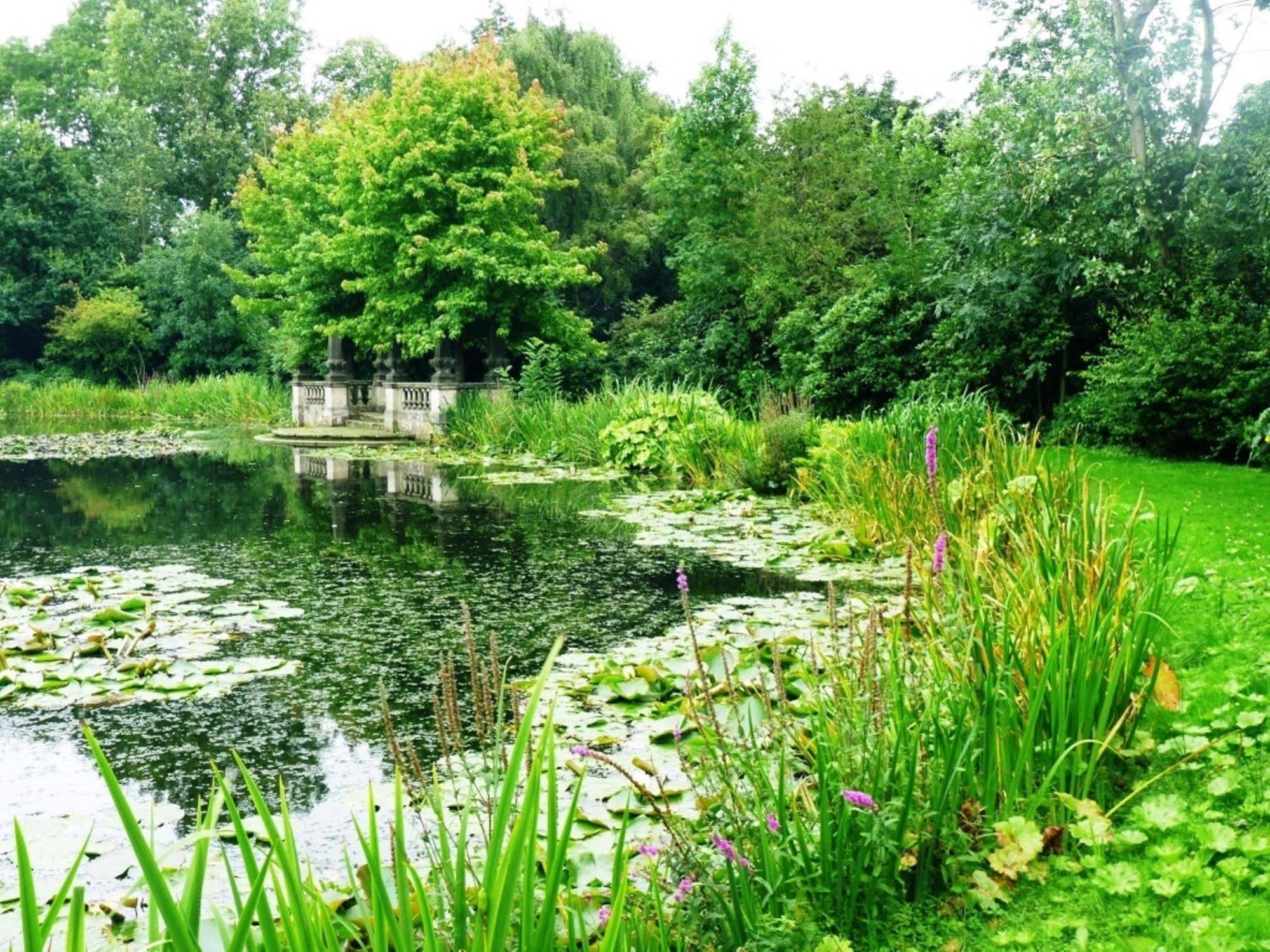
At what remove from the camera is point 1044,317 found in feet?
48.9

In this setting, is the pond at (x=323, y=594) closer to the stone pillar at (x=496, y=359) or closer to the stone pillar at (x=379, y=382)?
the stone pillar at (x=496, y=359)

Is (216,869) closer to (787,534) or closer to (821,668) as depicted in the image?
(821,668)

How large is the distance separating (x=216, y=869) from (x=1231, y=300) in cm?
1204

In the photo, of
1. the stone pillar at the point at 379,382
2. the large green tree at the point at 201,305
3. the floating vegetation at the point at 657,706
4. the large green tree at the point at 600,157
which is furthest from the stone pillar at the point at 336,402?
the floating vegetation at the point at 657,706

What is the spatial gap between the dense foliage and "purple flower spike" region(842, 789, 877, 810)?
966 cm

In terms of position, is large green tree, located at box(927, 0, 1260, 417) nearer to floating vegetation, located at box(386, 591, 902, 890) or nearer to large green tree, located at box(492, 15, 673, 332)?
floating vegetation, located at box(386, 591, 902, 890)

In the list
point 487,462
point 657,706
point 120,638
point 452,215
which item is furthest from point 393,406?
point 657,706

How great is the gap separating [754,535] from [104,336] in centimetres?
3191

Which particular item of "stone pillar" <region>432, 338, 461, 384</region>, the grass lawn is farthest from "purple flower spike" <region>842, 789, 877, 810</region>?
"stone pillar" <region>432, 338, 461, 384</region>

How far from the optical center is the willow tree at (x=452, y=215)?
2150 cm

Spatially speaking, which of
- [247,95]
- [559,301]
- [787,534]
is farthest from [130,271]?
[787,534]

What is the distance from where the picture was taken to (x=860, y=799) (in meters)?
2.44

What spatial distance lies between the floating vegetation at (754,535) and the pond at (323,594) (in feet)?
0.81

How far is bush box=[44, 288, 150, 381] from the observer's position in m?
34.5
